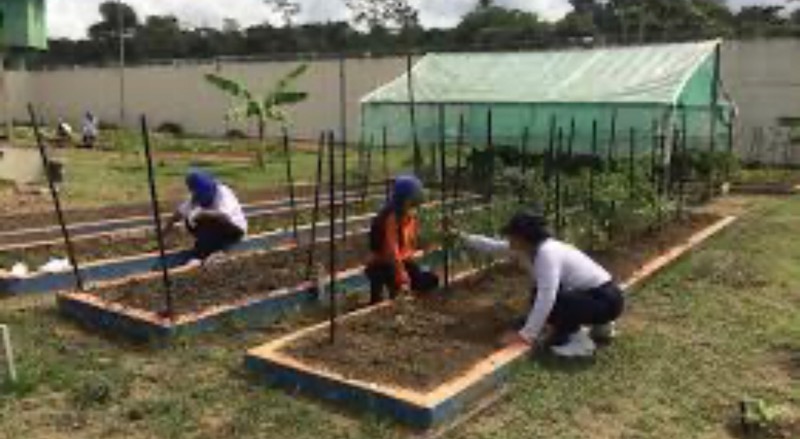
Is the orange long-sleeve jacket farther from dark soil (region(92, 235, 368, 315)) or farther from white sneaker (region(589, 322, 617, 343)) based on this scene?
white sneaker (region(589, 322, 617, 343))

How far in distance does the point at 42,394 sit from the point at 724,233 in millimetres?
7935

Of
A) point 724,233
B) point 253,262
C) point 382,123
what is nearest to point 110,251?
point 253,262

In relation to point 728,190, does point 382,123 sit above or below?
above

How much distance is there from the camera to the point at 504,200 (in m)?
9.45

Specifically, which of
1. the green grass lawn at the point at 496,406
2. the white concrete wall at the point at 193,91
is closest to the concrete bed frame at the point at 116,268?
the green grass lawn at the point at 496,406

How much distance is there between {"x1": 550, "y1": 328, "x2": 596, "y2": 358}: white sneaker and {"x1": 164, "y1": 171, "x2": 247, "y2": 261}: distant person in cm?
327

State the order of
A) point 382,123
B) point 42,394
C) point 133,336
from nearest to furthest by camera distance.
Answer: point 42,394 → point 133,336 → point 382,123

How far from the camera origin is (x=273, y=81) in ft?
109

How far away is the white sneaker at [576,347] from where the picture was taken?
19.0 feet

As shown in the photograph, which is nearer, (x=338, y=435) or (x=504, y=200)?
(x=338, y=435)

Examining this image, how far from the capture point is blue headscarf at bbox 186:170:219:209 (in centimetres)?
785

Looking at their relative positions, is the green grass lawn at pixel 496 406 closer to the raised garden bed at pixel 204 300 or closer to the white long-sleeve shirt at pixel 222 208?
the raised garden bed at pixel 204 300

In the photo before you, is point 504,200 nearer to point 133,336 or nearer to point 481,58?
point 133,336

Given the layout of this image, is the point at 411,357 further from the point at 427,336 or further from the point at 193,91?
the point at 193,91
